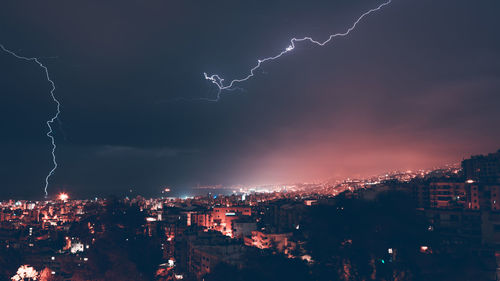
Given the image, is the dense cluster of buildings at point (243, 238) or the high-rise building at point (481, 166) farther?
the high-rise building at point (481, 166)

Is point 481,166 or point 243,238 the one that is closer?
point 243,238

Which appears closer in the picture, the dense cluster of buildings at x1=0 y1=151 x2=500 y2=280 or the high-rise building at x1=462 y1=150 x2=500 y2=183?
the dense cluster of buildings at x1=0 y1=151 x2=500 y2=280

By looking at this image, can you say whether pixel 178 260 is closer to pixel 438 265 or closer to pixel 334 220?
pixel 334 220

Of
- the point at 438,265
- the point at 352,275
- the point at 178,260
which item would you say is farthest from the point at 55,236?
the point at 438,265

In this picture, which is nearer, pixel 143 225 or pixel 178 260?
pixel 178 260

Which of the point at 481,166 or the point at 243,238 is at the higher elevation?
the point at 481,166

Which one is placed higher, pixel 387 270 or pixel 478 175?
pixel 478 175

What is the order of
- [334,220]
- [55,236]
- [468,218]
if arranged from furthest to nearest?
[55,236], [468,218], [334,220]

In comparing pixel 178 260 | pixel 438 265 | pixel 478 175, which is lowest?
pixel 178 260

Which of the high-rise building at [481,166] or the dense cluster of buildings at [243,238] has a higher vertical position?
the high-rise building at [481,166]

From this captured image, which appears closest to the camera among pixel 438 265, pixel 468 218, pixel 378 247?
pixel 438 265

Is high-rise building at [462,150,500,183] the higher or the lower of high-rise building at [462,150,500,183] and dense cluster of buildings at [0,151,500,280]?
the higher
